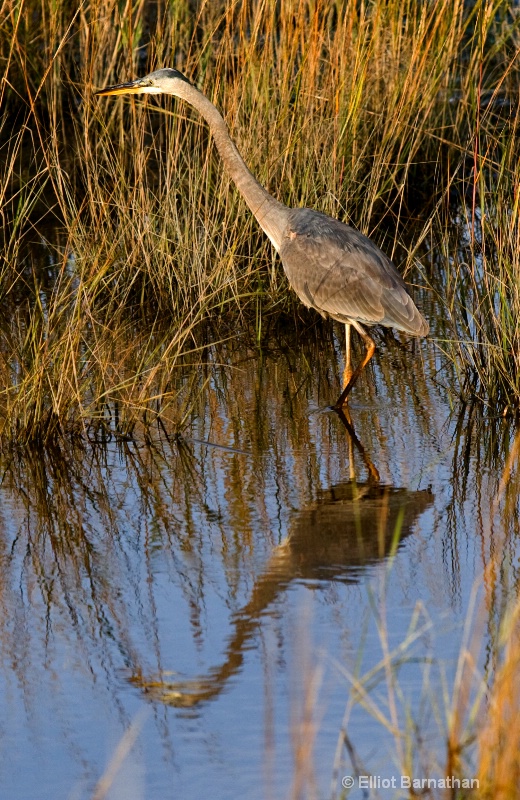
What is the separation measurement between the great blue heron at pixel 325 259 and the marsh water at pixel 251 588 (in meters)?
0.38

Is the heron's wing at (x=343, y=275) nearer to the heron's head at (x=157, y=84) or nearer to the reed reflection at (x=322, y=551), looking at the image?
the heron's head at (x=157, y=84)

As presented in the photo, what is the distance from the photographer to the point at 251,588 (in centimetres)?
396

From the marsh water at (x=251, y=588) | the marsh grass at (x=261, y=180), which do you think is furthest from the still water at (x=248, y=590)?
the marsh grass at (x=261, y=180)

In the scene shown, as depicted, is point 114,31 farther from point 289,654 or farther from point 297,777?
point 297,777

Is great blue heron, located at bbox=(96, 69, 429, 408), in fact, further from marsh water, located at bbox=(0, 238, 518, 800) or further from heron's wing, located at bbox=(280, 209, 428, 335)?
marsh water, located at bbox=(0, 238, 518, 800)

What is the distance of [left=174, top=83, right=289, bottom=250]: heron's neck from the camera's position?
6.34m

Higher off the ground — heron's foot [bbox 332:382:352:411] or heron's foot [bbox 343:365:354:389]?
heron's foot [bbox 343:365:354:389]

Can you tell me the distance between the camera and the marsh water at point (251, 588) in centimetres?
306

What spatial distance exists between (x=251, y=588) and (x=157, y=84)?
3.38m

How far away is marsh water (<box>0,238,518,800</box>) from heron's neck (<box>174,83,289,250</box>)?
840 millimetres

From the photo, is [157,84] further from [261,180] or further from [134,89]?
[261,180]
